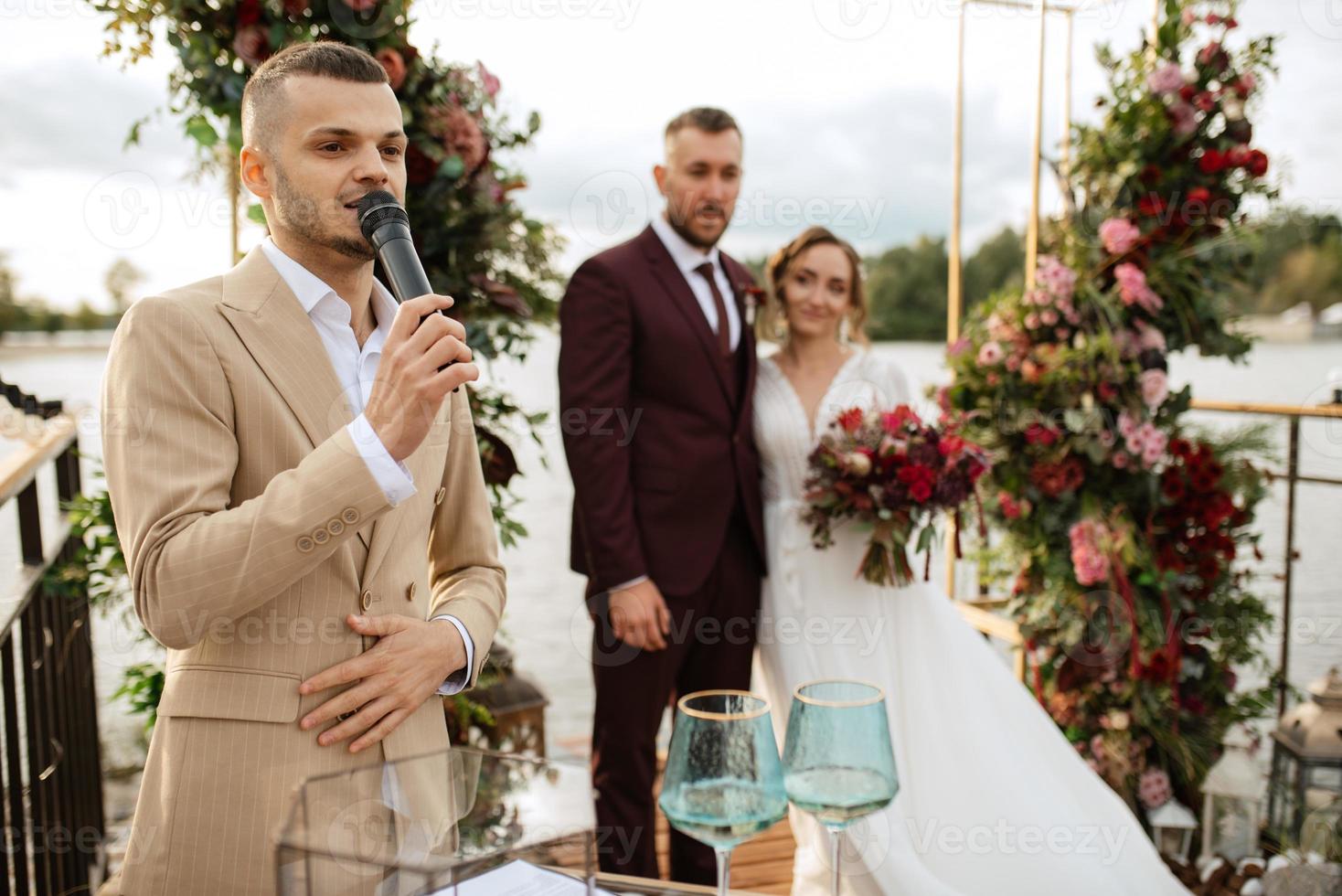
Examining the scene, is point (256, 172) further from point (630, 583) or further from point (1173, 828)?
point (1173, 828)

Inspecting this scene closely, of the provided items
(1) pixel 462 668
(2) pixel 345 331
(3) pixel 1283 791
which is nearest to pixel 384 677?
(1) pixel 462 668

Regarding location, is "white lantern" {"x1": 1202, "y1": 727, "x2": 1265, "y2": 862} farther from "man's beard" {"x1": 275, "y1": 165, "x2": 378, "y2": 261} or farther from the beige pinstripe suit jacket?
"man's beard" {"x1": 275, "y1": 165, "x2": 378, "y2": 261}

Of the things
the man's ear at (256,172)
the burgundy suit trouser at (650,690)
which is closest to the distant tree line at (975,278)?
the burgundy suit trouser at (650,690)

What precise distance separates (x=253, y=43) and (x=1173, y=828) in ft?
10.6

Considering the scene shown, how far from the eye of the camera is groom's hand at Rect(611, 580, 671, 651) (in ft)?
7.88

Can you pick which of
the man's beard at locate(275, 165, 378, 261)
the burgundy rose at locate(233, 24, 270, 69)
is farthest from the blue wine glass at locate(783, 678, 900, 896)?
the burgundy rose at locate(233, 24, 270, 69)

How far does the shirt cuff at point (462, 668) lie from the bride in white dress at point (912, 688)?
149 centimetres

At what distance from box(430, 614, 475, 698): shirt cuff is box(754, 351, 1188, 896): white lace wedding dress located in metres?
1.49

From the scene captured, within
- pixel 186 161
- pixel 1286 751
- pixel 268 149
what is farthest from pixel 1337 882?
pixel 186 161

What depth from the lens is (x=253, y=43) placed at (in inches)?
80.8

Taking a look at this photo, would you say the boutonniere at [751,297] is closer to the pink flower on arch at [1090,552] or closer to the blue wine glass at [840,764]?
the pink flower on arch at [1090,552]

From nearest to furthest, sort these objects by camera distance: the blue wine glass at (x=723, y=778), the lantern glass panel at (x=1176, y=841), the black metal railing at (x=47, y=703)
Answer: the blue wine glass at (x=723, y=778) < the black metal railing at (x=47, y=703) < the lantern glass panel at (x=1176, y=841)

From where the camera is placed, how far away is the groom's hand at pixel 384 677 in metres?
1.11

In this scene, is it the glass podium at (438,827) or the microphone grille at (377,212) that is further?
the microphone grille at (377,212)
